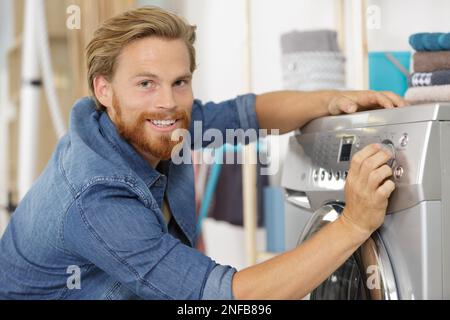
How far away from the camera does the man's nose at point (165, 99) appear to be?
52.3 inches

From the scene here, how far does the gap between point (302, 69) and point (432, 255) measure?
1.14 meters

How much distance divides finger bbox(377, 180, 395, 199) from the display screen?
17 cm

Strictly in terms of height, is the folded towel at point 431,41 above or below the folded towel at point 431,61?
above

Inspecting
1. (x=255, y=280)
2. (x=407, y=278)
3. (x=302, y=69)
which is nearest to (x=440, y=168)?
(x=407, y=278)

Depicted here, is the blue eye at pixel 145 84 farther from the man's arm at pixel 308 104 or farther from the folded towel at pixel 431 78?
the folded towel at pixel 431 78

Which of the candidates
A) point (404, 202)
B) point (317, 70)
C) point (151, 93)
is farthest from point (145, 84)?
point (317, 70)

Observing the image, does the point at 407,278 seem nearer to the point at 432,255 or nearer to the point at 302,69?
the point at 432,255

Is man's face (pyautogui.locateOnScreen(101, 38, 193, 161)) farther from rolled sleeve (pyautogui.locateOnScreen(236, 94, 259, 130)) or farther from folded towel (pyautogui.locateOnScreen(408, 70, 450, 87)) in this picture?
folded towel (pyautogui.locateOnScreen(408, 70, 450, 87))

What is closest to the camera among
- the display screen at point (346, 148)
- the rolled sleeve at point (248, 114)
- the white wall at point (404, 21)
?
the display screen at point (346, 148)

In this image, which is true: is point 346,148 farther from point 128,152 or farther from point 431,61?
point 128,152

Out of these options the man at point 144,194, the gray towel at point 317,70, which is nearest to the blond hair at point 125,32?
the man at point 144,194

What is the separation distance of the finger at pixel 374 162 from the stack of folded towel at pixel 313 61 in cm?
99

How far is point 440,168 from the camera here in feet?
3.51

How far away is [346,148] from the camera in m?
1.27
